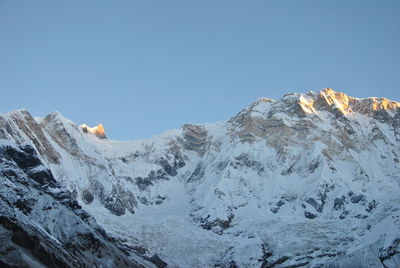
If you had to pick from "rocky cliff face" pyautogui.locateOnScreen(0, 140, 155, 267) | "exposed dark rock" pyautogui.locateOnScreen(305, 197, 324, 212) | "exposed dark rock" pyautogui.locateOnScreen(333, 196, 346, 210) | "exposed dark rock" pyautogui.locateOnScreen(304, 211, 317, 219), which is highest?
"exposed dark rock" pyautogui.locateOnScreen(333, 196, 346, 210)

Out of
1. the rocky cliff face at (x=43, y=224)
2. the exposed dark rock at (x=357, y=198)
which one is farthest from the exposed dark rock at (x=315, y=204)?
the rocky cliff face at (x=43, y=224)

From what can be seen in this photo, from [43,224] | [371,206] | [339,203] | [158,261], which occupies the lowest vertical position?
[43,224]

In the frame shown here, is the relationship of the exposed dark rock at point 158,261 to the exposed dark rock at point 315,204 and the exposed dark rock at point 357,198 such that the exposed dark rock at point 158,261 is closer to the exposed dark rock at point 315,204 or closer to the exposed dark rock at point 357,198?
the exposed dark rock at point 315,204

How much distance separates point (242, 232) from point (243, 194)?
22809mm

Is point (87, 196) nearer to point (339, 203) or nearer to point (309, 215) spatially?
point (309, 215)

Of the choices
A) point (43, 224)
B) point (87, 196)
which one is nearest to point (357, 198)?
point (87, 196)

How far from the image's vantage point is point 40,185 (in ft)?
451

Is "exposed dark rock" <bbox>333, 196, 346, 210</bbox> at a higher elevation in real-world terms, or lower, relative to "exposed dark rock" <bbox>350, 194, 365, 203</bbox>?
lower

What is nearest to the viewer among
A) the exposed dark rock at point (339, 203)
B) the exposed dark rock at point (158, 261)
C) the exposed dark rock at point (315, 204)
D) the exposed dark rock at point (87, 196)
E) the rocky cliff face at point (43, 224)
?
the rocky cliff face at point (43, 224)

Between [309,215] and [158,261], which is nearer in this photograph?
[158,261]

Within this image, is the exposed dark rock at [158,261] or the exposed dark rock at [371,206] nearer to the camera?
the exposed dark rock at [158,261]

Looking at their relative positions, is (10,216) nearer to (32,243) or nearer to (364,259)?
(32,243)

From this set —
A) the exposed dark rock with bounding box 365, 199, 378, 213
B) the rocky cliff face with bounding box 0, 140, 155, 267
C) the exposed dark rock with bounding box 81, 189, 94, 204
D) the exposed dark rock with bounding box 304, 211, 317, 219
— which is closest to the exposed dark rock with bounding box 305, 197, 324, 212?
the exposed dark rock with bounding box 304, 211, 317, 219

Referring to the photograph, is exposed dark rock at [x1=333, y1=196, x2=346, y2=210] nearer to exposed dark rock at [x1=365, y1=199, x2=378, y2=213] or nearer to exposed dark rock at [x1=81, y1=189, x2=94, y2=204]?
exposed dark rock at [x1=365, y1=199, x2=378, y2=213]
